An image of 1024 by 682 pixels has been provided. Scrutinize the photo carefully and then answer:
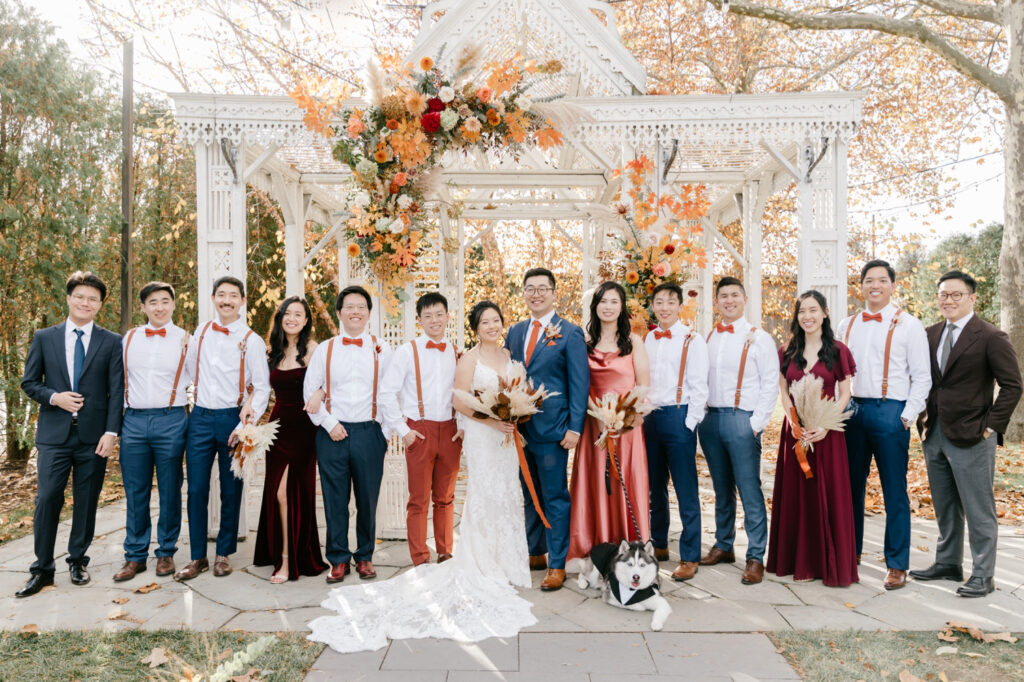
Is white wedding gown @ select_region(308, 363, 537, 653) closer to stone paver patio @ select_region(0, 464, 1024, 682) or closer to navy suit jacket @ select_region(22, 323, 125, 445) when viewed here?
stone paver patio @ select_region(0, 464, 1024, 682)

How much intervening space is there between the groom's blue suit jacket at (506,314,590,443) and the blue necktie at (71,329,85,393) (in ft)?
9.38

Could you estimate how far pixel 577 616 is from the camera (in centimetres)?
389

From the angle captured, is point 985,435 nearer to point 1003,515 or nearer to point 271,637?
point 1003,515

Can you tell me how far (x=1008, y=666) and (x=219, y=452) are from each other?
4.62 meters

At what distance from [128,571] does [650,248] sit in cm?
425

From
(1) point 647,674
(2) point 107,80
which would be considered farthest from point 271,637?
(2) point 107,80

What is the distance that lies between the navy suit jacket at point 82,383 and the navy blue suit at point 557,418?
2.65m

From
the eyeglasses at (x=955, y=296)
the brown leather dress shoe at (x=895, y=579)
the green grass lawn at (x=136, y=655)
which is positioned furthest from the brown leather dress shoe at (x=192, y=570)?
the eyeglasses at (x=955, y=296)

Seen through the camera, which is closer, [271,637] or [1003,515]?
[271,637]

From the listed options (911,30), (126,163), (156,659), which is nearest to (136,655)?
(156,659)

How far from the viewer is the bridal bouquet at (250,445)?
171 inches

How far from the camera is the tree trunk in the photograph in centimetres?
897

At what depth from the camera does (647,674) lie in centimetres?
319

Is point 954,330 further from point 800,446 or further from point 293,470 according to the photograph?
point 293,470
